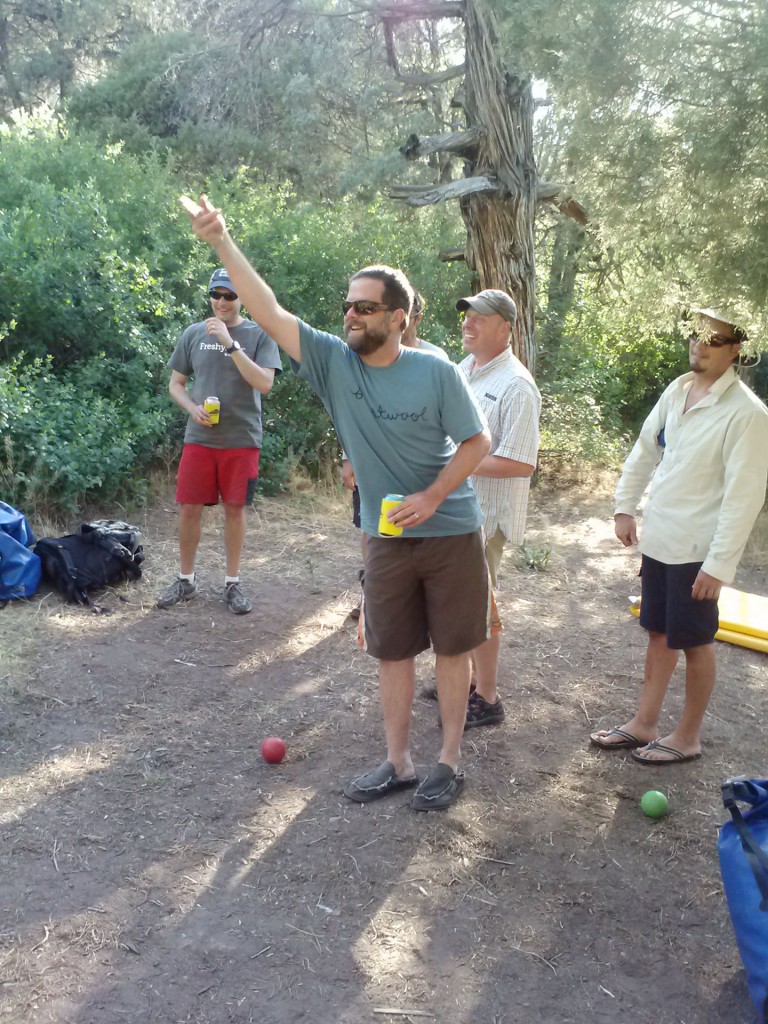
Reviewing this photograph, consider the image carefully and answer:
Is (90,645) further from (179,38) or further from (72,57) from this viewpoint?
(72,57)

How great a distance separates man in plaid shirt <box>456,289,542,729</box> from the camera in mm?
3730

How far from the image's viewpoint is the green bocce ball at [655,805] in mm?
3496

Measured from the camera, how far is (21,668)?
185 inches

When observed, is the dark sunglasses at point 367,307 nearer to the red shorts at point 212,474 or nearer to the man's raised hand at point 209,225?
the man's raised hand at point 209,225

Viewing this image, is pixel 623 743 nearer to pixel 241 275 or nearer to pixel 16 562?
pixel 241 275

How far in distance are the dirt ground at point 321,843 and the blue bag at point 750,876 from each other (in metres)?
0.30

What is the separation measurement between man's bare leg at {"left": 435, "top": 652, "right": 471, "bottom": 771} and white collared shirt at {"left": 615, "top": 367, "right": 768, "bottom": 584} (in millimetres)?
939

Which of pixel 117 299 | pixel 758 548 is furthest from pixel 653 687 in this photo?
pixel 117 299

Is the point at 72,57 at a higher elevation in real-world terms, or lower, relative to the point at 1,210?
higher

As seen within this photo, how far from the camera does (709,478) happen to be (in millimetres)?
3492

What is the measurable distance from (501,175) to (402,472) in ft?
21.7

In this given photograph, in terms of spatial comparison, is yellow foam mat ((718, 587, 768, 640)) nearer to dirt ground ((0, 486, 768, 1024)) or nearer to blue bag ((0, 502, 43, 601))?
dirt ground ((0, 486, 768, 1024))

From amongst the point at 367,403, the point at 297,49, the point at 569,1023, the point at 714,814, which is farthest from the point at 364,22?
the point at 569,1023

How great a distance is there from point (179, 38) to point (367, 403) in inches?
620
